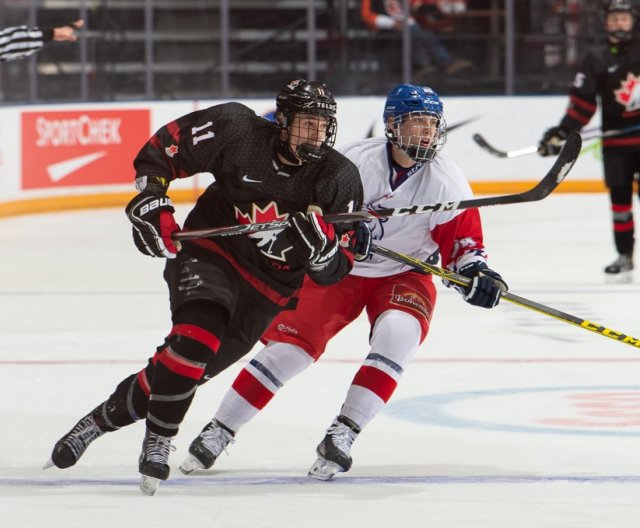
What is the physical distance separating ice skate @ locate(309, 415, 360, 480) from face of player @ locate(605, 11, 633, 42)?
4.20m

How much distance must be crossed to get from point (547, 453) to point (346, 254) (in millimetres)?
729

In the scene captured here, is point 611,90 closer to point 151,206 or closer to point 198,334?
point 151,206

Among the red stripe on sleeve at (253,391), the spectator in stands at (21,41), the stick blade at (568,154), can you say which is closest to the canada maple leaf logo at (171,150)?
the red stripe on sleeve at (253,391)

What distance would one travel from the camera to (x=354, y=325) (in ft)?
19.4

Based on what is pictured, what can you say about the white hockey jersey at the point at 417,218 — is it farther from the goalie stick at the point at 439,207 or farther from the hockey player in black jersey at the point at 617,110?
the hockey player in black jersey at the point at 617,110

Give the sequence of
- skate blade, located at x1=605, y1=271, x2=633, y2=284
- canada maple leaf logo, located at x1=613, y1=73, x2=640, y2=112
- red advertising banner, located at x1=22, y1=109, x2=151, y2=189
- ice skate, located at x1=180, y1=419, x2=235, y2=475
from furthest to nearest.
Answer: red advertising banner, located at x1=22, y1=109, x2=151, y2=189 < canada maple leaf logo, located at x1=613, y1=73, x2=640, y2=112 < skate blade, located at x1=605, y1=271, x2=633, y2=284 < ice skate, located at x1=180, y1=419, x2=235, y2=475

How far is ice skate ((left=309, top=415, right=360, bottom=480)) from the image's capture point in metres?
3.44

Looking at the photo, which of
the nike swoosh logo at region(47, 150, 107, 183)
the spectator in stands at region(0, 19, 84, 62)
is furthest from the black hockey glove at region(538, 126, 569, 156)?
the nike swoosh logo at region(47, 150, 107, 183)

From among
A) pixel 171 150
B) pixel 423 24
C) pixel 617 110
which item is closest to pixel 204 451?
pixel 171 150

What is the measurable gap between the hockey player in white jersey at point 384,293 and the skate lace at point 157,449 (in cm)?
28

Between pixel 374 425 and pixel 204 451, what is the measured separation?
0.69 m

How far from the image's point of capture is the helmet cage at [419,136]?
12.0 feet

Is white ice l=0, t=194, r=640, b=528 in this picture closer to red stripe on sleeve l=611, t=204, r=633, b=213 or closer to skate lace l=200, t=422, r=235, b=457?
skate lace l=200, t=422, r=235, b=457

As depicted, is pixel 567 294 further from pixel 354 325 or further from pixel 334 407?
pixel 334 407
